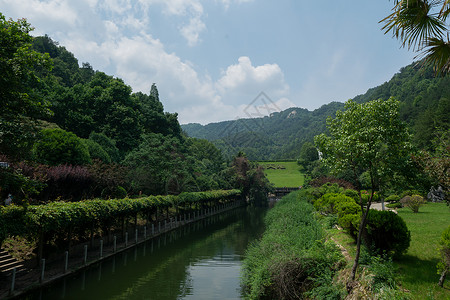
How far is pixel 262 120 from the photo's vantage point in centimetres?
19062

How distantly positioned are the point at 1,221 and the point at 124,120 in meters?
35.1

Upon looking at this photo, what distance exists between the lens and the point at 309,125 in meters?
180

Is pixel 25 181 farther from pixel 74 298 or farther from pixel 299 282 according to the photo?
pixel 299 282

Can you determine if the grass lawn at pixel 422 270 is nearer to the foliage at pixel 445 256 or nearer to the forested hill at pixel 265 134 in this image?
the foliage at pixel 445 256

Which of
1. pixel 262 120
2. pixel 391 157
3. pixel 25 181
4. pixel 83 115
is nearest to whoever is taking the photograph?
pixel 391 157

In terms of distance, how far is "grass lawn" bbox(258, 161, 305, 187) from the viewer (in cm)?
9150

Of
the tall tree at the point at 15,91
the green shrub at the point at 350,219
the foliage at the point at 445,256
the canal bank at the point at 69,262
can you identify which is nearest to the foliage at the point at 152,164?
the canal bank at the point at 69,262

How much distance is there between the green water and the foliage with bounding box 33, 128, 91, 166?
9410 mm

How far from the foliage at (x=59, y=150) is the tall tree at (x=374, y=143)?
2198 centimetres

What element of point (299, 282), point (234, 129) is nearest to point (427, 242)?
point (299, 282)

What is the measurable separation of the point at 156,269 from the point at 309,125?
575 ft

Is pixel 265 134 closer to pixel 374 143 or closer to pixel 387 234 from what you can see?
pixel 387 234

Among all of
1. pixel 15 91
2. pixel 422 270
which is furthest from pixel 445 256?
pixel 15 91

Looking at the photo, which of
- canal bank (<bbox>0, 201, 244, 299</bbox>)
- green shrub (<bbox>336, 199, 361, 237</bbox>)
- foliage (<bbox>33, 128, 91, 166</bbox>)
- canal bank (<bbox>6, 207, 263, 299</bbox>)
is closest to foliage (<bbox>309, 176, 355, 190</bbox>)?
canal bank (<bbox>6, 207, 263, 299</bbox>)
